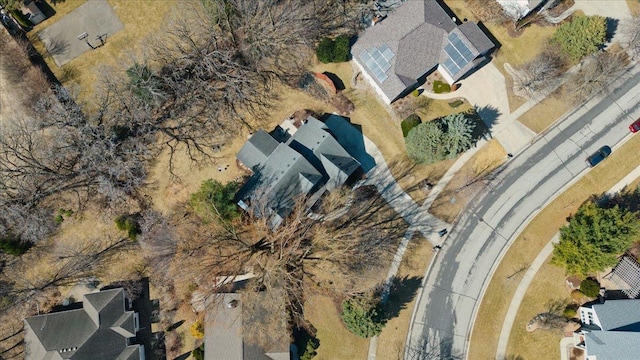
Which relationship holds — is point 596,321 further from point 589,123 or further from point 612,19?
point 612,19

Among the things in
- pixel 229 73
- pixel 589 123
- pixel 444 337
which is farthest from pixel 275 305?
pixel 589 123

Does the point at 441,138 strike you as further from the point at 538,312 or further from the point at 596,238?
the point at 538,312

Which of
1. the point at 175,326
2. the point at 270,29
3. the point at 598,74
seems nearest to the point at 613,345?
the point at 598,74

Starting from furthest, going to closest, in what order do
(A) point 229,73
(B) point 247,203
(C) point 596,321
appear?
1. (A) point 229,73
2. (B) point 247,203
3. (C) point 596,321

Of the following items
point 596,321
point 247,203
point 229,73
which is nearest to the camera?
point 596,321

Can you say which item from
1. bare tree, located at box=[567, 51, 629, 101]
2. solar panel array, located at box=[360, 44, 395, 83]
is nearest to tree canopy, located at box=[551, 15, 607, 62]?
bare tree, located at box=[567, 51, 629, 101]

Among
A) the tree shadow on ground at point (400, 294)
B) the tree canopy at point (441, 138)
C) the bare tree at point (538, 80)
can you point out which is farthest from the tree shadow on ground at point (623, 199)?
the tree shadow on ground at point (400, 294)

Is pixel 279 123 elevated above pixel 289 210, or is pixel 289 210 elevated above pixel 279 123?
pixel 279 123
